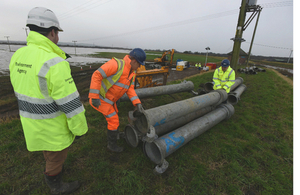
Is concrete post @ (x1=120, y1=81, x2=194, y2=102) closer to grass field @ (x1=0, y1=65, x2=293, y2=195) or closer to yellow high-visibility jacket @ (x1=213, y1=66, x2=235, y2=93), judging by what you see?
yellow high-visibility jacket @ (x1=213, y1=66, x2=235, y2=93)

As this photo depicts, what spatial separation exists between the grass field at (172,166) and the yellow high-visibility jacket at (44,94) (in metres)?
1.21

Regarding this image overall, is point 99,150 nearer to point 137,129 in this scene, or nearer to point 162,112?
point 137,129

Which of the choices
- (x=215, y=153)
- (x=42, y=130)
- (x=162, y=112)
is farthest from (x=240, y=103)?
(x=42, y=130)

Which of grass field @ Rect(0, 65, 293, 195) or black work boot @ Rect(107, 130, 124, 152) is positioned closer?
grass field @ Rect(0, 65, 293, 195)

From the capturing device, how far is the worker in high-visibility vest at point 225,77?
5.11 meters

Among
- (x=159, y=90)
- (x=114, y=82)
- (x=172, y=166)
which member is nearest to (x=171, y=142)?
(x=172, y=166)

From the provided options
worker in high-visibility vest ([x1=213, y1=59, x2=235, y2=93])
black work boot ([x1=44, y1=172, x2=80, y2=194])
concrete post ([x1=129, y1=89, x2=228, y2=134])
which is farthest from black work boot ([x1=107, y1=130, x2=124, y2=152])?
worker in high-visibility vest ([x1=213, y1=59, x2=235, y2=93])

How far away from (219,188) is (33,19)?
145 inches

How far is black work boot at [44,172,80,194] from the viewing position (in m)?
1.92

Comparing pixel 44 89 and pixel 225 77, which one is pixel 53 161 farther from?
pixel 225 77

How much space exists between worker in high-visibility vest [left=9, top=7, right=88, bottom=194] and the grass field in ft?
3.57

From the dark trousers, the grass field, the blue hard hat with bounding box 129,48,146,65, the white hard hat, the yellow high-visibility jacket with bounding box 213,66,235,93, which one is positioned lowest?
the grass field

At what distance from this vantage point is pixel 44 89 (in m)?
1.40

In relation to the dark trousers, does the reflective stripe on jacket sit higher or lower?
higher
